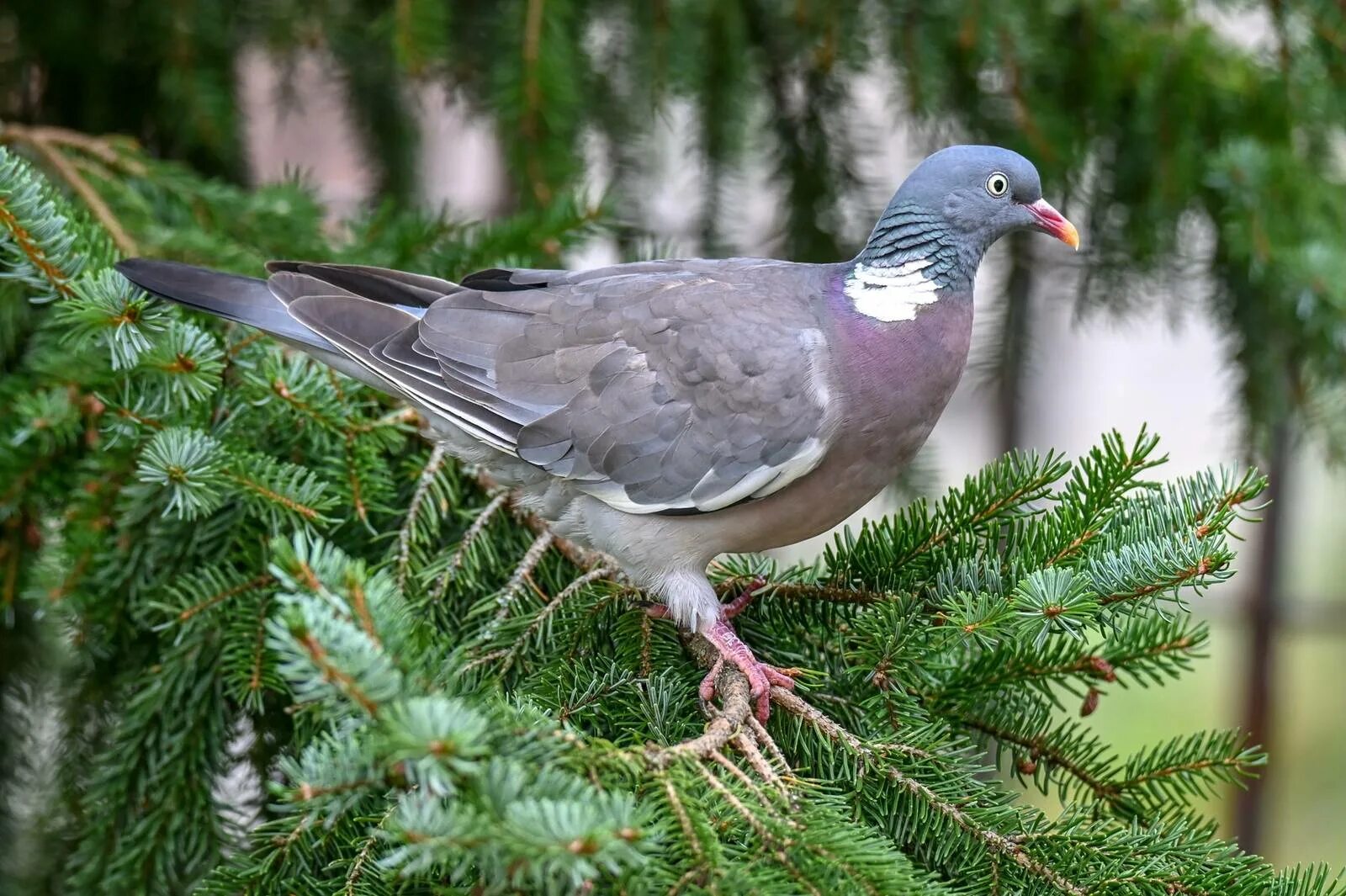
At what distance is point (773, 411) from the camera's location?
2078 mm

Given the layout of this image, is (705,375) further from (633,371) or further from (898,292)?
(898,292)

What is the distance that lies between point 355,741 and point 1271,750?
3.86 meters

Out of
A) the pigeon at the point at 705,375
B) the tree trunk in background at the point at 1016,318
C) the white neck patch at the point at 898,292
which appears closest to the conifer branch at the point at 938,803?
the pigeon at the point at 705,375

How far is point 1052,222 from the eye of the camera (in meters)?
2.17

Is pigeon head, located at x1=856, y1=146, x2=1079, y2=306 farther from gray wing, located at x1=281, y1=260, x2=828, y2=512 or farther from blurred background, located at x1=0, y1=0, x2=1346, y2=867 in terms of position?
blurred background, located at x1=0, y1=0, x2=1346, y2=867

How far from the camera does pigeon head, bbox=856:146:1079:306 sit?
2.13 metres

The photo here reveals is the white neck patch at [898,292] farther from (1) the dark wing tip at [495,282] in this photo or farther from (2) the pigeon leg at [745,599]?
(1) the dark wing tip at [495,282]

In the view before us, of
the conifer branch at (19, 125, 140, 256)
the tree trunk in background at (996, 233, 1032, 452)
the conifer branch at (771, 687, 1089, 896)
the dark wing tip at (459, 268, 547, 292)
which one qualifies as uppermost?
the conifer branch at (19, 125, 140, 256)

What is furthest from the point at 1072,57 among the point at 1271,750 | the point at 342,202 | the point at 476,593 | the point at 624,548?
the point at 1271,750

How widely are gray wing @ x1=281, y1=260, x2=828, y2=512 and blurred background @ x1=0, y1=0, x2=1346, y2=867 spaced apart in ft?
1.31

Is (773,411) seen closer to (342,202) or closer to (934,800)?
(934,800)

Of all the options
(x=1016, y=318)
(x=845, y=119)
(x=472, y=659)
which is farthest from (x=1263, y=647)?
(x=472, y=659)

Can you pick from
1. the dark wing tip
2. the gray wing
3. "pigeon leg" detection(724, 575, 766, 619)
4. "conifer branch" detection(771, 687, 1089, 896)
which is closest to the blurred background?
the dark wing tip

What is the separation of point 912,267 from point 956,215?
11cm
